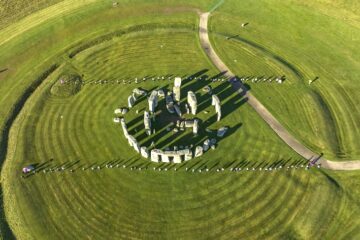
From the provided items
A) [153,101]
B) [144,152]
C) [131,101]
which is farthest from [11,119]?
[144,152]

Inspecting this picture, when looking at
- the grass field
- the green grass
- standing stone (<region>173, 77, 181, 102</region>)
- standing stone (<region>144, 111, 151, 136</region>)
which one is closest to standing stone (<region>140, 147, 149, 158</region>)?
the grass field

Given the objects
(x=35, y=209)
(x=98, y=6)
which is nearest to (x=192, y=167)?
(x=35, y=209)

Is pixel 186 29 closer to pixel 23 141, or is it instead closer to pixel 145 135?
pixel 145 135

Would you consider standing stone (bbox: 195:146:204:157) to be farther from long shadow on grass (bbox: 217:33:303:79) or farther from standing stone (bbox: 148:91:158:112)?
long shadow on grass (bbox: 217:33:303:79)

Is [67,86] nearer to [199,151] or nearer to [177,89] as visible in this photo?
[177,89]

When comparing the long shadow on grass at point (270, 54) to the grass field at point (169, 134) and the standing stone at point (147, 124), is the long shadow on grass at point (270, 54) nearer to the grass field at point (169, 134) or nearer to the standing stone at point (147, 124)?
the grass field at point (169, 134)

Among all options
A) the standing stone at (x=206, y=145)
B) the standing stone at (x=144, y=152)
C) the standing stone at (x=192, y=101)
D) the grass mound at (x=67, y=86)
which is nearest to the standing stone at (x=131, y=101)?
the standing stone at (x=192, y=101)
